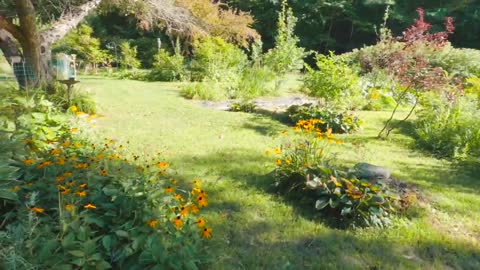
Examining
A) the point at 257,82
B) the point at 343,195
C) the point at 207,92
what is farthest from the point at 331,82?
the point at 343,195

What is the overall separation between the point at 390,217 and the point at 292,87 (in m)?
8.33

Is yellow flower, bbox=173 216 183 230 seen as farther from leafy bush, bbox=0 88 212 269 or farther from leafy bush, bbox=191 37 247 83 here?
leafy bush, bbox=191 37 247 83

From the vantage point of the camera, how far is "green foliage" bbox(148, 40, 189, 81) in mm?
12469

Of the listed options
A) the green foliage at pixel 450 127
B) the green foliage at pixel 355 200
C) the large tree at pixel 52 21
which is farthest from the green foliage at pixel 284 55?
the green foliage at pixel 355 200

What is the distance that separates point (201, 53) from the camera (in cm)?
1177

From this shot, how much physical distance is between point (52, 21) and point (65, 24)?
142 centimetres

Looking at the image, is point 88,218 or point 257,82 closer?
point 88,218

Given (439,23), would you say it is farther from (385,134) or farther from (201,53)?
(385,134)

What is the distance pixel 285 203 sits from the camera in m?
3.27

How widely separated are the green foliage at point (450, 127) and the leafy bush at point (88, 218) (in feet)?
13.2

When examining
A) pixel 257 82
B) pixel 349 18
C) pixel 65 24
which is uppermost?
pixel 349 18

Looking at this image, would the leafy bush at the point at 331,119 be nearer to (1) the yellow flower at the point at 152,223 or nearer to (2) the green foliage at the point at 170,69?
(1) the yellow flower at the point at 152,223

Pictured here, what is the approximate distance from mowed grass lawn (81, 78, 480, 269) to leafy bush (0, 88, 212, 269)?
1.34ft

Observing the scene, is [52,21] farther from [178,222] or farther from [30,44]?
[178,222]
